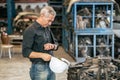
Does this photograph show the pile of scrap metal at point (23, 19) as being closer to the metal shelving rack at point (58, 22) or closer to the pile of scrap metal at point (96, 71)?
the metal shelving rack at point (58, 22)

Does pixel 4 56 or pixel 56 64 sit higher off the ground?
pixel 56 64

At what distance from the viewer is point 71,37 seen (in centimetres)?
864

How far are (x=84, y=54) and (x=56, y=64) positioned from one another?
14.0 feet

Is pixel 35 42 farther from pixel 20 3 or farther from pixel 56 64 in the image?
pixel 20 3

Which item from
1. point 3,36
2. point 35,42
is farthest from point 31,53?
point 3,36

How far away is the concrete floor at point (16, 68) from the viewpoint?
6.65 m

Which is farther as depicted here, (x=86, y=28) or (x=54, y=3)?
(x=54, y=3)

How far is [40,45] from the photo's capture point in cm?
361

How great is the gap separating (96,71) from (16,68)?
11.4ft

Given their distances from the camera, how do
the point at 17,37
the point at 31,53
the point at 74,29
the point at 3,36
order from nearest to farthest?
the point at 31,53
the point at 74,29
the point at 3,36
the point at 17,37

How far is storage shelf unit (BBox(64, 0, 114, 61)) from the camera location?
25.3ft

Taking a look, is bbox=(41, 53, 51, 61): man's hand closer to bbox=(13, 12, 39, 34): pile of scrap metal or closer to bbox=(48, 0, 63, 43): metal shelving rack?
bbox=(13, 12, 39, 34): pile of scrap metal

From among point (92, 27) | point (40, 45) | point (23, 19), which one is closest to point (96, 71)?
point (40, 45)

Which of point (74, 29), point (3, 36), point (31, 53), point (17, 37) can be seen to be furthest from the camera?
point (17, 37)
